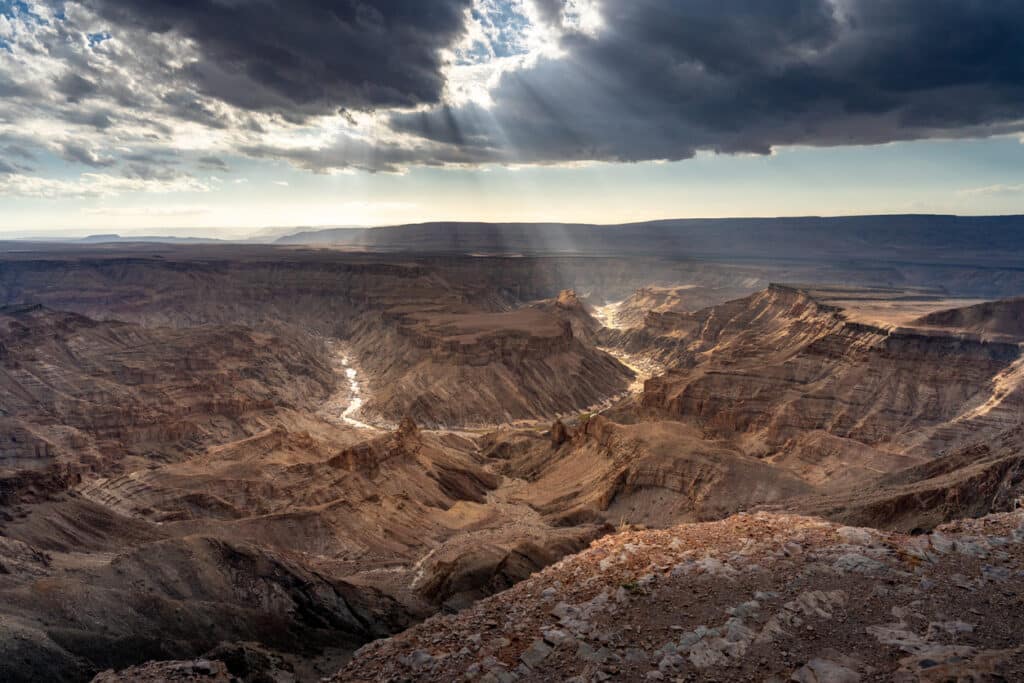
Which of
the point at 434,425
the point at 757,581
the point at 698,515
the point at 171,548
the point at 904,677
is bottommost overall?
the point at 434,425

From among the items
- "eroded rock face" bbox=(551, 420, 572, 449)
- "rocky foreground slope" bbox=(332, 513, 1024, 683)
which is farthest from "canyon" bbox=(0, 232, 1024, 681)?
"eroded rock face" bbox=(551, 420, 572, 449)

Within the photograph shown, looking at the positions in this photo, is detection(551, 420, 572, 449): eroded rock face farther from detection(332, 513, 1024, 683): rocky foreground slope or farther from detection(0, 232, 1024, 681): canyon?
detection(332, 513, 1024, 683): rocky foreground slope

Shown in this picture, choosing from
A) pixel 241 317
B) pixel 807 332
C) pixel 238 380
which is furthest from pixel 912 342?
pixel 241 317

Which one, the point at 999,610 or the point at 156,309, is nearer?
the point at 999,610

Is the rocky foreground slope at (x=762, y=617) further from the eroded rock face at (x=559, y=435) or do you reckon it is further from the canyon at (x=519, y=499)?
the eroded rock face at (x=559, y=435)

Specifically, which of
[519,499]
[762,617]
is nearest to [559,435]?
[519,499]

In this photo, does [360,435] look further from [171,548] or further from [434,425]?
[171,548]
